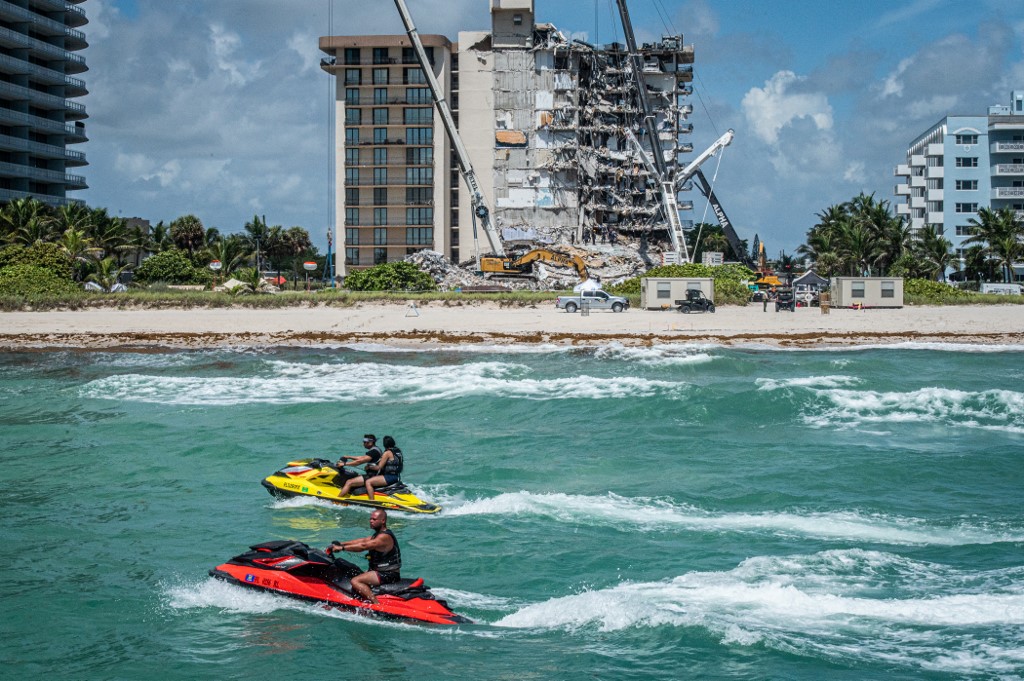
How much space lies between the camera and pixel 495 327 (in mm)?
46062

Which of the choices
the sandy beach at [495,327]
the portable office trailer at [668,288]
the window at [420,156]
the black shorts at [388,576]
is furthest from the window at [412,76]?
the black shorts at [388,576]

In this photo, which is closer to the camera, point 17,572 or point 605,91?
point 17,572

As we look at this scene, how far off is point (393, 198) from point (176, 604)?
250 ft

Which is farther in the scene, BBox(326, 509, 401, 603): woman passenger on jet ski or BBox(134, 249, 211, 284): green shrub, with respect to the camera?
BBox(134, 249, 211, 284): green shrub

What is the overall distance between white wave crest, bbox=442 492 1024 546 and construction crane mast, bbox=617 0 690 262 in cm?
6063

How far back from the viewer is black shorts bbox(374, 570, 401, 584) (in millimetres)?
12344

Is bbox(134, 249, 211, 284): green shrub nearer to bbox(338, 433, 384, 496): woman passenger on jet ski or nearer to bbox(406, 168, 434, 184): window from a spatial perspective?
bbox(406, 168, 434, 184): window

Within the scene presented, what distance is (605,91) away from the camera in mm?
87938

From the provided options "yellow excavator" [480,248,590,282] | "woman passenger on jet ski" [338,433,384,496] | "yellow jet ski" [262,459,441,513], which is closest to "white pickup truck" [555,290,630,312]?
"yellow excavator" [480,248,590,282]

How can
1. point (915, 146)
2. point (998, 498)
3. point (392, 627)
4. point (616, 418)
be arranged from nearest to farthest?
1. point (392, 627)
2. point (998, 498)
3. point (616, 418)
4. point (915, 146)

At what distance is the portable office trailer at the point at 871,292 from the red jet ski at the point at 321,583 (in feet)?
146

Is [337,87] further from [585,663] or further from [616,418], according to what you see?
[585,663]

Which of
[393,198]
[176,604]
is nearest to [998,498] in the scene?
[176,604]

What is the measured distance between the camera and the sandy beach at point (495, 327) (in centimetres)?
4322
